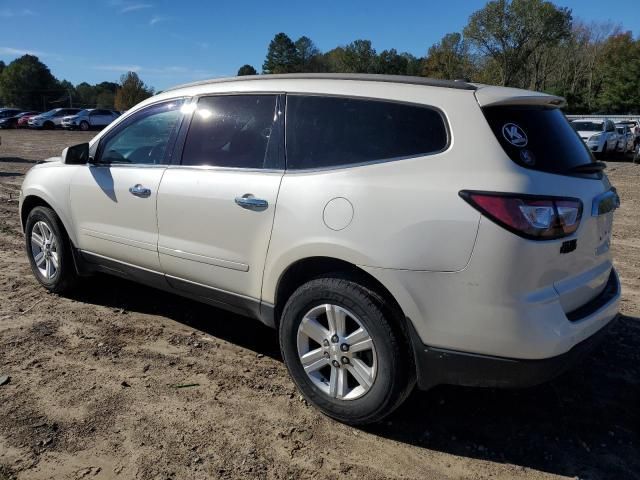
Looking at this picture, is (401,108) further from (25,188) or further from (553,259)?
(25,188)

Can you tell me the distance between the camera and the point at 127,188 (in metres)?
4.11

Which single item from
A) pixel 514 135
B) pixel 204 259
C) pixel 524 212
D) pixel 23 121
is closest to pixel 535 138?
pixel 514 135

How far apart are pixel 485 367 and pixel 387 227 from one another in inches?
31.8

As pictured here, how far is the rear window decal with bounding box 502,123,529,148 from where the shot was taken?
8.85 ft

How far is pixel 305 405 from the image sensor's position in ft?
10.9

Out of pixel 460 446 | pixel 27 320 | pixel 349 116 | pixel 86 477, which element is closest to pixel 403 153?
pixel 349 116

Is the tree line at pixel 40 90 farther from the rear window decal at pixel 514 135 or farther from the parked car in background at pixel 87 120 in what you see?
the rear window decal at pixel 514 135

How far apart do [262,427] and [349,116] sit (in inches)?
70.3

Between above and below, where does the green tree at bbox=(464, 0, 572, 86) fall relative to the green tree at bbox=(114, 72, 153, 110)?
above

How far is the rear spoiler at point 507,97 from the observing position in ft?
9.04

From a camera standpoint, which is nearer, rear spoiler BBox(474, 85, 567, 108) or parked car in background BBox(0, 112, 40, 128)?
rear spoiler BBox(474, 85, 567, 108)

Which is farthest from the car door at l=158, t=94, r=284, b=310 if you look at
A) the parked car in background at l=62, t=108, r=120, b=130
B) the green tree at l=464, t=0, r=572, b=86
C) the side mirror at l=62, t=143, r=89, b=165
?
the green tree at l=464, t=0, r=572, b=86

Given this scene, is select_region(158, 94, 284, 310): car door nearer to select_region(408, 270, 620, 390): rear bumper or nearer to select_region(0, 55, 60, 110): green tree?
select_region(408, 270, 620, 390): rear bumper

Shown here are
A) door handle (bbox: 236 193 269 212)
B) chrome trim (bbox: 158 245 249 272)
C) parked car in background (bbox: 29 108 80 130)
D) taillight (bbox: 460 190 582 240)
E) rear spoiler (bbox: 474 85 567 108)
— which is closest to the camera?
taillight (bbox: 460 190 582 240)
